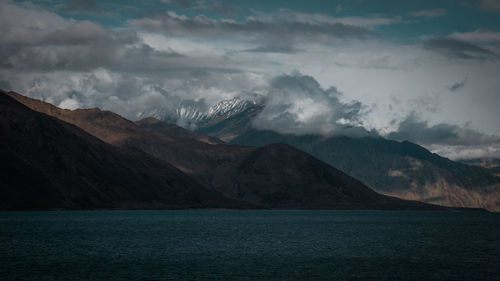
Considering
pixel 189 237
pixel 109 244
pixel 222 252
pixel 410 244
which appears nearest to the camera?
pixel 222 252

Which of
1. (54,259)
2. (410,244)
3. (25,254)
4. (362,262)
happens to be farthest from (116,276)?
(410,244)

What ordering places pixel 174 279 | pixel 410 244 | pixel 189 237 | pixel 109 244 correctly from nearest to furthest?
pixel 174 279
pixel 109 244
pixel 410 244
pixel 189 237

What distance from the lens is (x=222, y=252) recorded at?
95812 millimetres

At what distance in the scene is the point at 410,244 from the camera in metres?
114

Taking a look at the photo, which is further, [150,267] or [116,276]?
[150,267]

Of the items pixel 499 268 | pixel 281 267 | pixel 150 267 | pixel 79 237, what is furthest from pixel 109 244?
pixel 499 268

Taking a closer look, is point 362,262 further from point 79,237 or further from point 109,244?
point 79,237

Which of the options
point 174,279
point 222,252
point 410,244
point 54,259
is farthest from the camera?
point 410,244

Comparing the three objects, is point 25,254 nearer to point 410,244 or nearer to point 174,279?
point 174,279

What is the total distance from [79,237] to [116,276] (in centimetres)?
5046

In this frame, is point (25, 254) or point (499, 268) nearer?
point (499, 268)

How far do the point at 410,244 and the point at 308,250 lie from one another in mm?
24032

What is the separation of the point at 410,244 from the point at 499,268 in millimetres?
34879

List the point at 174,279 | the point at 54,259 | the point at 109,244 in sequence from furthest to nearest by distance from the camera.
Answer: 1. the point at 109,244
2. the point at 54,259
3. the point at 174,279
